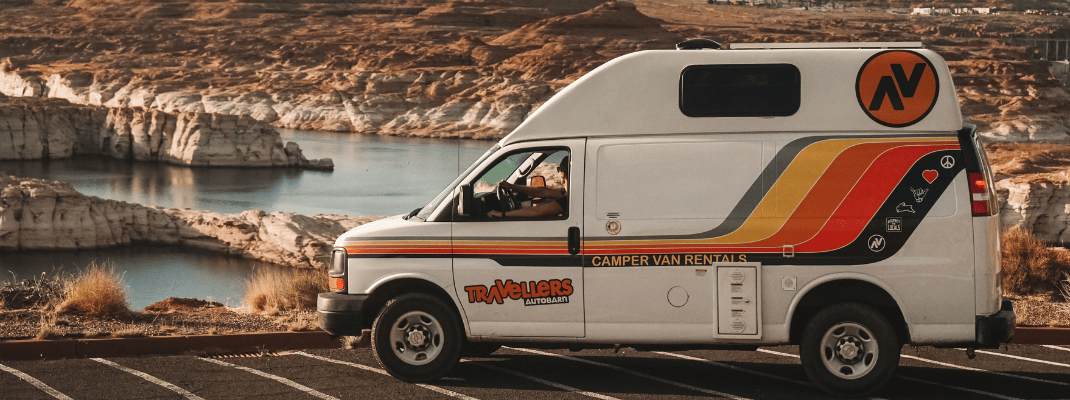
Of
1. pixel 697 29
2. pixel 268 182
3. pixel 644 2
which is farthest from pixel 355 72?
pixel 644 2

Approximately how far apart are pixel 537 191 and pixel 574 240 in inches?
25.0

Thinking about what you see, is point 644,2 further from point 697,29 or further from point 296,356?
point 296,356

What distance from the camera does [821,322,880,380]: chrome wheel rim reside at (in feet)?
24.3

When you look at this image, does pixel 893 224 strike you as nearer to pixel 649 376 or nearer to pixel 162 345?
pixel 649 376

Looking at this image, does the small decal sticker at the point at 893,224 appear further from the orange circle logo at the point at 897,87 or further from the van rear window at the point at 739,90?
the van rear window at the point at 739,90

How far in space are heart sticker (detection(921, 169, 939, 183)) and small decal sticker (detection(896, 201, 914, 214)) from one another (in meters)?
0.21

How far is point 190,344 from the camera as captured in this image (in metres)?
9.05

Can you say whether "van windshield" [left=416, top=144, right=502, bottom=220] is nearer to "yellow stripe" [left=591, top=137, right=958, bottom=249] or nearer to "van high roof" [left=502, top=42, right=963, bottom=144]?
"van high roof" [left=502, top=42, right=963, bottom=144]

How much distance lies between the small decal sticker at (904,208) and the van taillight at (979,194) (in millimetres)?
376

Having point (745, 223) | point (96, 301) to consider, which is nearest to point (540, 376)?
point (745, 223)

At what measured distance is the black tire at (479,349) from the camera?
29.0ft

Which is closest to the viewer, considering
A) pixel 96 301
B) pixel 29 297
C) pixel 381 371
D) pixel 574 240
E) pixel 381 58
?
pixel 574 240

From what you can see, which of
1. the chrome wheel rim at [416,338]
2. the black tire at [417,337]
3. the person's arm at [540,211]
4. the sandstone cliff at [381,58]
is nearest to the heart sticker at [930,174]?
the person's arm at [540,211]

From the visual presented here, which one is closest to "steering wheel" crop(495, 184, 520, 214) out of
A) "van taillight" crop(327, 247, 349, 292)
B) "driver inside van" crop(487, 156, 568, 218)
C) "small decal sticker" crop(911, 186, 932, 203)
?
"driver inside van" crop(487, 156, 568, 218)
